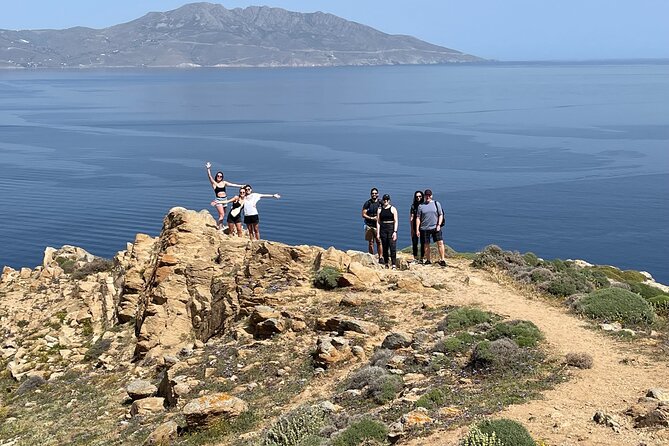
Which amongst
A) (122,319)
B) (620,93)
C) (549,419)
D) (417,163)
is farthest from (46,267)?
(620,93)

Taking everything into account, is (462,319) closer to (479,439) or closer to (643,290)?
(479,439)

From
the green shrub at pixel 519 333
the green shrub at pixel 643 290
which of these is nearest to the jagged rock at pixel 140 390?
the green shrub at pixel 519 333

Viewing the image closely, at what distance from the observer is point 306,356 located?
16.5 m

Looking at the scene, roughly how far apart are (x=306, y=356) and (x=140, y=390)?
155 inches

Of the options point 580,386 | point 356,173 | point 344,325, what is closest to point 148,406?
point 344,325

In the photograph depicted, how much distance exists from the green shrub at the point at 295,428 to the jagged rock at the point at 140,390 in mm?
5497

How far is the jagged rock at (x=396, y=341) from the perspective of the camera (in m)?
15.6

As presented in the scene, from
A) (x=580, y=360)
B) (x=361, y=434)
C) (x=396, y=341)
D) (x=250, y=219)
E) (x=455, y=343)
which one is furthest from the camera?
(x=250, y=219)

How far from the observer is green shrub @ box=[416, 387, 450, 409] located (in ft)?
41.1

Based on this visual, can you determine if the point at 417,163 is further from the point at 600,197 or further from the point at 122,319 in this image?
the point at 122,319

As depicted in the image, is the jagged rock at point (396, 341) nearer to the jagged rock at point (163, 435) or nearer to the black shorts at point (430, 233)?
the jagged rock at point (163, 435)

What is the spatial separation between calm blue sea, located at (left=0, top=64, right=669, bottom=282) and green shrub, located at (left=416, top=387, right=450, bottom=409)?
42.0m

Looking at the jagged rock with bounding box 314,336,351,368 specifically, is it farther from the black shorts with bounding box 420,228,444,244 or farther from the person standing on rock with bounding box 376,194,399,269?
the black shorts with bounding box 420,228,444,244

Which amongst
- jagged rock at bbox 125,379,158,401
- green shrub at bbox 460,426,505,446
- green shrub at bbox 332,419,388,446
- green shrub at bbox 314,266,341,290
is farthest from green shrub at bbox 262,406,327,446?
green shrub at bbox 314,266,341,290
